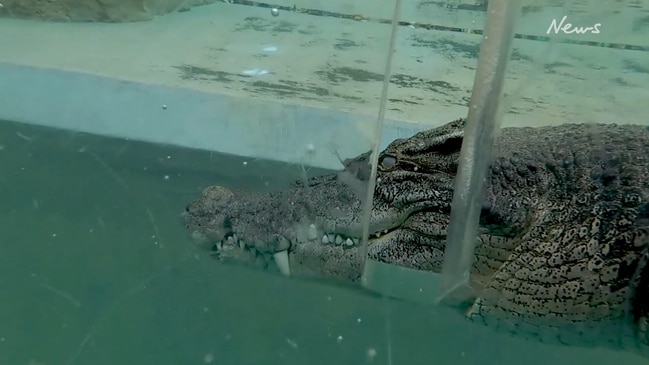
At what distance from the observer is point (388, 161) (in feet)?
5.74

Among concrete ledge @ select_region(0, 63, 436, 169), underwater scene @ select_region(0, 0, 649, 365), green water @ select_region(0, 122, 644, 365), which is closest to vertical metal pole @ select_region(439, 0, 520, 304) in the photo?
underwater scene @ select_region(0, 0, 649, 365)

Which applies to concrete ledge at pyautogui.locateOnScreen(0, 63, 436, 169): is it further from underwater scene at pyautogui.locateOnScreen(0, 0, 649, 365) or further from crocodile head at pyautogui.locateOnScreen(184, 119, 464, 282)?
crocodile head at pyautogui.locateOnScreen(184, 119, 464, 282)

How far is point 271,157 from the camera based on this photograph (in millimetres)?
2434

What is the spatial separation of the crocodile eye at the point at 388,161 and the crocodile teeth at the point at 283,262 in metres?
0.37

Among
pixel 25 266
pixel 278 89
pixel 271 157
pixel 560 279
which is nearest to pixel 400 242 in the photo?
pixel 560 279

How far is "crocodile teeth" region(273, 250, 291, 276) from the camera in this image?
71.7 inches

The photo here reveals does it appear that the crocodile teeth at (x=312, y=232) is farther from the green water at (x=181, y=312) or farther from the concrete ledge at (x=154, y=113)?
the concrete ledge at (x=154, y=113)

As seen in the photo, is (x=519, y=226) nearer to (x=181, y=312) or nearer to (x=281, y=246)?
(x=281, y=246)

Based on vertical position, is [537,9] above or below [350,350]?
above

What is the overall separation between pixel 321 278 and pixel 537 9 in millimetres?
1062

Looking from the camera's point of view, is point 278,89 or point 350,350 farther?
point 278,89

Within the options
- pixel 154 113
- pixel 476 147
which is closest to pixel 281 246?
pixel 476 147

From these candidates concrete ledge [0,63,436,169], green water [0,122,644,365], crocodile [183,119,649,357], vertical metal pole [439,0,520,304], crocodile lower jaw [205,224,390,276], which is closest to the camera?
vertical metal pole [439,0,520,304]

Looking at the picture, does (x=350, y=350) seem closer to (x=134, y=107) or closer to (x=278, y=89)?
(x=278, y=89)
